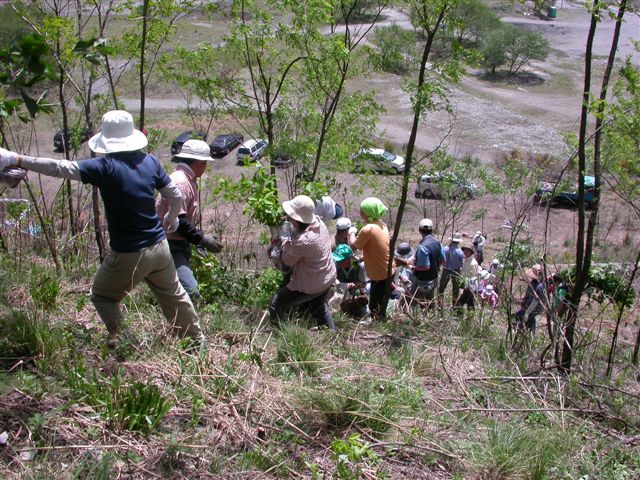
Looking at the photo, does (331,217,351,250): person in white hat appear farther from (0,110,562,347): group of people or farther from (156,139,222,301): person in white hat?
(156,139,222,301): person in white hat

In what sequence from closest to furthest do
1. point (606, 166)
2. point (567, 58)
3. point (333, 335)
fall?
point (333, 335)
point (606, 166)
point (567, 58)

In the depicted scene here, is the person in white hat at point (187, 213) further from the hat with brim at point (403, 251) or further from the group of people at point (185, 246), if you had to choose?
the hat with brim at point (403, 251)

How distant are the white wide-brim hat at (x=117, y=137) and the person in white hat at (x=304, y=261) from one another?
→ 5.12ft

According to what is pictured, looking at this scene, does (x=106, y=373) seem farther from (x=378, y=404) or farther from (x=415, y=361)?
(x=415, y=361)

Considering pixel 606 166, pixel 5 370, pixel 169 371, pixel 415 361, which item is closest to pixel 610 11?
pixel 606 166

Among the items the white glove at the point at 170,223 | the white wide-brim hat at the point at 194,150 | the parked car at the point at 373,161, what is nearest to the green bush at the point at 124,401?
the white glove at the point at 170,223

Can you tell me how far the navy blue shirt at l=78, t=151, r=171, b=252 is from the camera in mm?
4031

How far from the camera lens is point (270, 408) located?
383cm

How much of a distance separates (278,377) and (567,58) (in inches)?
1927

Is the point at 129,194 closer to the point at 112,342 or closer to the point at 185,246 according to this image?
the point at 112,342

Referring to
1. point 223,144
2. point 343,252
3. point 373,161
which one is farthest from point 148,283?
point 223,144

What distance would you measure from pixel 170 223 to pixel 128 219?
0.65 meters

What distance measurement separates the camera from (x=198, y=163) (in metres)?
5.51

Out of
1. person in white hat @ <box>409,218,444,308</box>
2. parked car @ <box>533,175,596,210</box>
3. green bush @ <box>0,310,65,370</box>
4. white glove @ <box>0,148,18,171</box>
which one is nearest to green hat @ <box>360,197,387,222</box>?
person in white hat @ <box>409,218,444,308</box>
